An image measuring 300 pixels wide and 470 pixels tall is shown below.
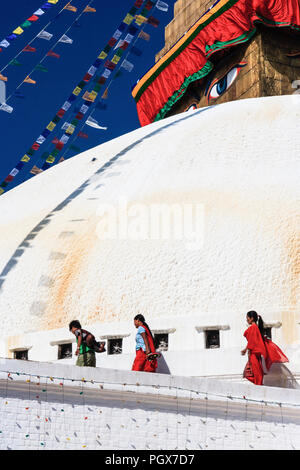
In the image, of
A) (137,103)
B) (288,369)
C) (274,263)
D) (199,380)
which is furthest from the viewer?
(137,103)

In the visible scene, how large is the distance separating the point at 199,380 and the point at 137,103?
1360 cm

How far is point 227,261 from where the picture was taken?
677 cm

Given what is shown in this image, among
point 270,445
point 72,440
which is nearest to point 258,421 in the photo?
point 270,445

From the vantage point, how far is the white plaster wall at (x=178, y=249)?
657 centimetres

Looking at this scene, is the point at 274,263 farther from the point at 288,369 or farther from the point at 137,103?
the point at 137,103

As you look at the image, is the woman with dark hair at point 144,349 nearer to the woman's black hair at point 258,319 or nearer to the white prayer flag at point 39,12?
the woman's black hair at point 258,319

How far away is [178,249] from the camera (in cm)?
706

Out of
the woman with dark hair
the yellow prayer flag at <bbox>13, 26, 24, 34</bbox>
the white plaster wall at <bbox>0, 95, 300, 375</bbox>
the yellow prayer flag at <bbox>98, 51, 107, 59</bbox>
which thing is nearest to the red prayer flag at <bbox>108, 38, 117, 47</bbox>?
the yellow prayer flag at <bbox>98, 51, 107, 59</bbox>

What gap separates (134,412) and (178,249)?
215 cm

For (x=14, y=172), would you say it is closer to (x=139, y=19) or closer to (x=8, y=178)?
(x=8, y=178)

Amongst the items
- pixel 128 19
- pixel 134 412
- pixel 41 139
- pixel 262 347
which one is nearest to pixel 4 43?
pixel 41 139

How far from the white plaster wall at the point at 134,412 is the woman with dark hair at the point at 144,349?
0.66 metres

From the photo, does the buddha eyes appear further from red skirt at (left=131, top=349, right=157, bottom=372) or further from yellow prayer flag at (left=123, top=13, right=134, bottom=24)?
red skirt at (left=131, top=349, right=157, bottom=372)

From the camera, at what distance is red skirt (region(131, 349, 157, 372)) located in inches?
239
